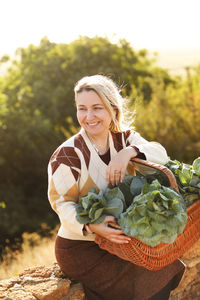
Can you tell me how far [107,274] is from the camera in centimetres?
207

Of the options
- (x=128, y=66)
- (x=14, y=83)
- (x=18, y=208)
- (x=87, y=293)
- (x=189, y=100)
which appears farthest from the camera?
(x=128, y=66)

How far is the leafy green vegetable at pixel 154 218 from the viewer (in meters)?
1.69

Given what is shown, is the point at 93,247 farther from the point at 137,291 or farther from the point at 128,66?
the point at 128,66

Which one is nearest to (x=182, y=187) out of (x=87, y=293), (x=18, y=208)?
(x=87, y=293)

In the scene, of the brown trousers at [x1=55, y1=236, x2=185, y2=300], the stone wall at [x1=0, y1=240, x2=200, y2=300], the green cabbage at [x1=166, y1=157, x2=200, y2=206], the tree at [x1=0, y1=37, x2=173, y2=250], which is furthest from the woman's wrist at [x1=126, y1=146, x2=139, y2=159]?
the tree at [x1=0, y1=37, x2=173, y2=250]

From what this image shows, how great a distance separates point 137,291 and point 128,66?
13704mm

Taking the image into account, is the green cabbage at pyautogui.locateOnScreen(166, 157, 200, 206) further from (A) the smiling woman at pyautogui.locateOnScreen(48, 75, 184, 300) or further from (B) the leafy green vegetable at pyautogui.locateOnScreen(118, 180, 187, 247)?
(B) the leafy green vegetable at pyautogui.locateOnScreen(118, 180, 187, 247)

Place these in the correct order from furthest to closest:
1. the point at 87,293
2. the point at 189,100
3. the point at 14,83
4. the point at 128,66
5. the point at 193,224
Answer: the point at 128,66 < the point at 14,83 < the point at 189,100 < the point at 87,293 < the point at 193,224

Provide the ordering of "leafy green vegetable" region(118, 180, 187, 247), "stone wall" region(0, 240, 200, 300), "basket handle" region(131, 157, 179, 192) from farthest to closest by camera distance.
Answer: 1. "stone wall" region(0, 240, 200, 300)
2. "basket handle" region(131, 157, 179, 192)
3. "leafy green vegetable" region(118, 180, 187, 247)

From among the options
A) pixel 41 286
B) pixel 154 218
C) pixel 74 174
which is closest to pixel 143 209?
pixel 154 218

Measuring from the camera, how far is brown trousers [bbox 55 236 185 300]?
2.06m

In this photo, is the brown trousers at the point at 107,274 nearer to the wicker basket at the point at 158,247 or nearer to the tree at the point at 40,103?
the wicker basket at the point at 158,247

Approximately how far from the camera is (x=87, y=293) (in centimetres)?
222

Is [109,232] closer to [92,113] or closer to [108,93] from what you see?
[92,113]
